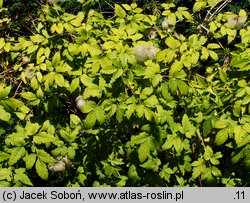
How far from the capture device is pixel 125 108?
2369 mm

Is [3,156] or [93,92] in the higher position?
[93,92]

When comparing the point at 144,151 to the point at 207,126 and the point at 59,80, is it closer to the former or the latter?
the point at 207,126

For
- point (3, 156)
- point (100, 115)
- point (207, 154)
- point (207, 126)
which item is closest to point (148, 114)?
point (100, 115)

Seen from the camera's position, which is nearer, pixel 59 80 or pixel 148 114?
pixel 148 114

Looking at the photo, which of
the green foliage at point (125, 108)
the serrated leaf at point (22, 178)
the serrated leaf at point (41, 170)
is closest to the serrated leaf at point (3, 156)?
the green foliage at point (125, 108)

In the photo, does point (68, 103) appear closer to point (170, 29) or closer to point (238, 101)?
point (170, 29)

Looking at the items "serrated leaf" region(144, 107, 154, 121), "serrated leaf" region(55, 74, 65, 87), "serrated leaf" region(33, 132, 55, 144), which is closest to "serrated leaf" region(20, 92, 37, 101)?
"serrated leaf" region(55, 74, 65, 87)

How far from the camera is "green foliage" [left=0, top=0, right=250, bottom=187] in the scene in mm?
2357

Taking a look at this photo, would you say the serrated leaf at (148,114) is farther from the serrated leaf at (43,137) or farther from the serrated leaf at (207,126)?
the serrated leaf at (43,137)

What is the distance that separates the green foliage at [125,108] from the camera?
2357 millimetres
